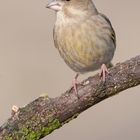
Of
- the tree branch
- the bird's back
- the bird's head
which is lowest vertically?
the tree branch

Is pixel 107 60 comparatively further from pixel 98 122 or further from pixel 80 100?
pixel 98 122

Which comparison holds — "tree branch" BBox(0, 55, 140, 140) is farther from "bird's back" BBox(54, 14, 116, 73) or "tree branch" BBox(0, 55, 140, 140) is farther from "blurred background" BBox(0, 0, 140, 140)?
"blurred background" BBox(0, 0, 140, 140)

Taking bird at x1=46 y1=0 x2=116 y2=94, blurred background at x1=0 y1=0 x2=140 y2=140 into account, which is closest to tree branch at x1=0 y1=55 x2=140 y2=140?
bird at x1=46 y1=0 x2=116 y2=94

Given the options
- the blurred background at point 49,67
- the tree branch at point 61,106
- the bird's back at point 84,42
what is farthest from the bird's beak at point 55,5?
the blurred background at point 49,67

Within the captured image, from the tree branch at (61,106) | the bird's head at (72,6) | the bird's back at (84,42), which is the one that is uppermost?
the bird's head at (72,6)

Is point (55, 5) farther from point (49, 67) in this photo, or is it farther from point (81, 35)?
point (49, 67)

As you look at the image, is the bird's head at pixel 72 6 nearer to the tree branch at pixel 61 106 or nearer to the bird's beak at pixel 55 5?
the bird's beak at pixel 55 5
